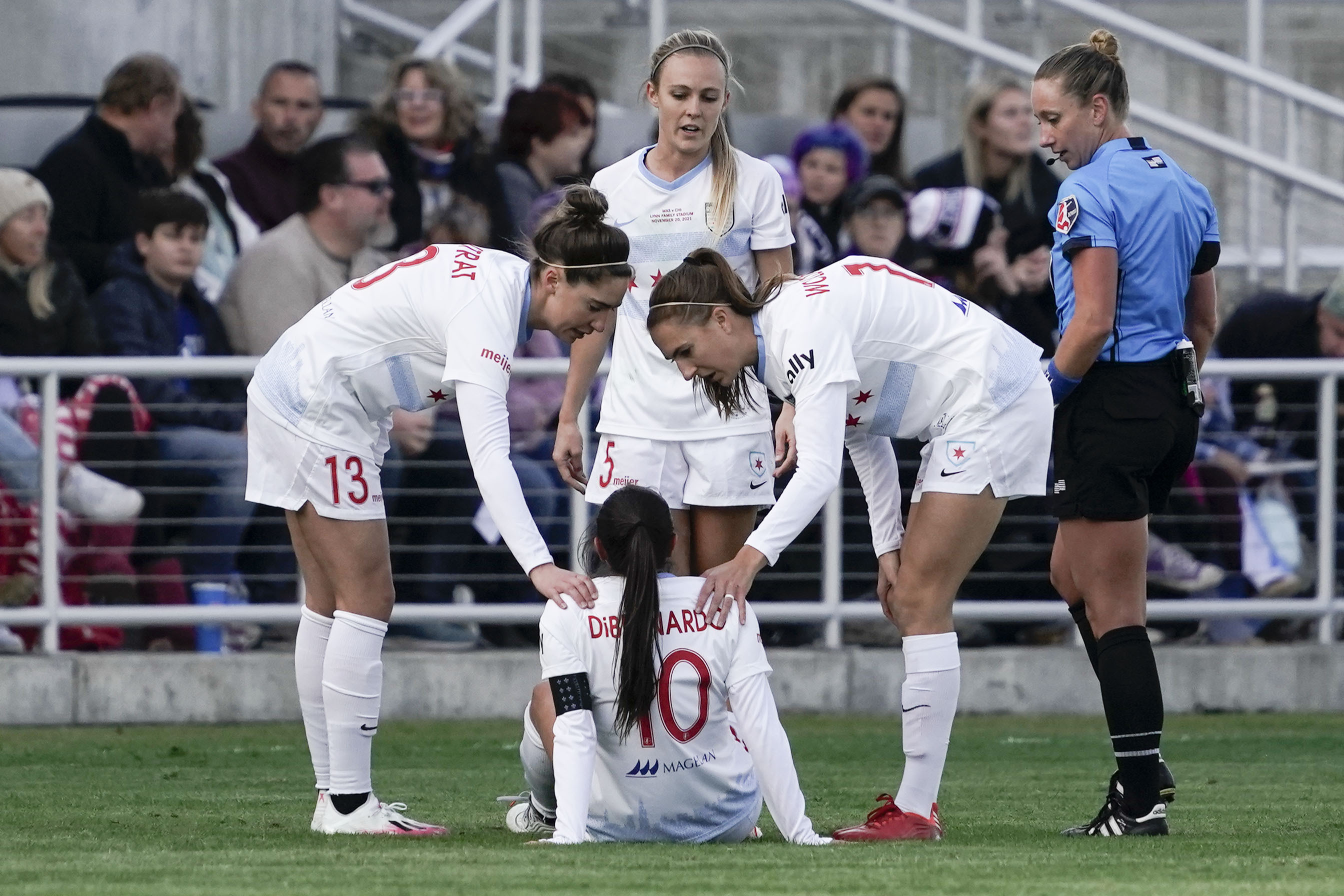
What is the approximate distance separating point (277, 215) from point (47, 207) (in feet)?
4.76

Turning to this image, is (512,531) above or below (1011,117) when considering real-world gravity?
below

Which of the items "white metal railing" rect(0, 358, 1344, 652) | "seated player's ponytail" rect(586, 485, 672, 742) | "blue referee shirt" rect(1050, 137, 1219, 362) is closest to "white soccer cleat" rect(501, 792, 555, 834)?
"seated player's ponytail" rect(586, 485, 672, 742)

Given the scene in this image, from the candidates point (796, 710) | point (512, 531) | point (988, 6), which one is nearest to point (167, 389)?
point (796, 710)

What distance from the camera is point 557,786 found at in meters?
5.20

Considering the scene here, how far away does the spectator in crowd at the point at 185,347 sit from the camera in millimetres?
9008

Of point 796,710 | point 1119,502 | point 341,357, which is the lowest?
point 796,710

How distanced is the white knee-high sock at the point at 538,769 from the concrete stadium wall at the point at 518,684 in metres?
3.27

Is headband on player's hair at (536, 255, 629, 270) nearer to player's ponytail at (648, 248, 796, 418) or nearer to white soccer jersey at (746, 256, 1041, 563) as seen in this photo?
player's ponytail at (648, 248, 796, 418)

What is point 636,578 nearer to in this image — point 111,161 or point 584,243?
point 584,243

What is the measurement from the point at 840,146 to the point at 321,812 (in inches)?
210

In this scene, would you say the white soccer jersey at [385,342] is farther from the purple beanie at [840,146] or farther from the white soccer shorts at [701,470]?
the purple beanie at [840,146]

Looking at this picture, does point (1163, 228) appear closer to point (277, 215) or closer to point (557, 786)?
point (557, 786)

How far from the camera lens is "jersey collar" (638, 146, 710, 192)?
627cm

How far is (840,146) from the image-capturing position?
10375 mm
